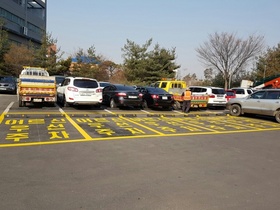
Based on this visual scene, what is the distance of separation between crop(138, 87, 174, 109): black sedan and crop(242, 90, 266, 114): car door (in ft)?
14.1

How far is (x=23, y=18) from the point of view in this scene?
6250 cm

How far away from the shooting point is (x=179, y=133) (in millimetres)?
9992

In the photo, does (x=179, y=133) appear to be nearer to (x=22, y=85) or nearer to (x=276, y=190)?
(x=276, y=190)

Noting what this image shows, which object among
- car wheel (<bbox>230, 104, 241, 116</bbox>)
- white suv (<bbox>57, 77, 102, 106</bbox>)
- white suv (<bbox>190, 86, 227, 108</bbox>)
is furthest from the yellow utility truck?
car wheel (<bbox>230, 104, 241, 116</bbox>)

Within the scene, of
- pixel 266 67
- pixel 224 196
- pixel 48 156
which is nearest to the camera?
pixel 224 196

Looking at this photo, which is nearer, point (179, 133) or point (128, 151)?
point (128, 151)

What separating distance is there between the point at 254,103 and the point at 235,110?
1.46 meters

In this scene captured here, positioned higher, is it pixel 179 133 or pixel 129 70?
pixel 129 70

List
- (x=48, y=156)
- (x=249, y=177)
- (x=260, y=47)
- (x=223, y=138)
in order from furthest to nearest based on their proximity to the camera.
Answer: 1. (x=260, y=47)
2. (x=223, y=138)
3. (x=48, y=156)
4. (x=249, y=177)

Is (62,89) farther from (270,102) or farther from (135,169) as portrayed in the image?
(135,169)

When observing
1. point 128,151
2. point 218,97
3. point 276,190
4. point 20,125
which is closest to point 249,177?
point 276,190

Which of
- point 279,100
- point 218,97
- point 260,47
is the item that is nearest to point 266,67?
point 260,47

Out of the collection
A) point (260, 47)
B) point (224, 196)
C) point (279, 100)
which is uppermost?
point (260, 47)

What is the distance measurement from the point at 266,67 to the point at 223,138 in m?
43.3
